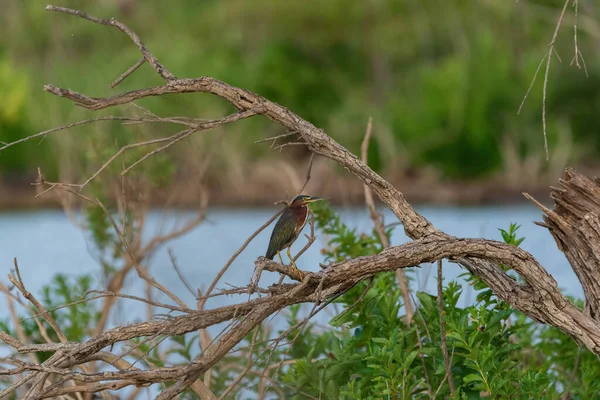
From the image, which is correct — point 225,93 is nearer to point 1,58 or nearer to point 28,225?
point 28,225

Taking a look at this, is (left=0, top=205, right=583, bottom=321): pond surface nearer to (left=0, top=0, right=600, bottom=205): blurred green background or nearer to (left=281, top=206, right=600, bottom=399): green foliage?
(left=0, top=0, right=600, bottom=205): blurred green background

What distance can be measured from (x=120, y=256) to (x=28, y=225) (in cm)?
1942

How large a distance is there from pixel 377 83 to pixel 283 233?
3243cm

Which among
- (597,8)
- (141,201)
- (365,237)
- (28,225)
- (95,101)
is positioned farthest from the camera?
(597,8)

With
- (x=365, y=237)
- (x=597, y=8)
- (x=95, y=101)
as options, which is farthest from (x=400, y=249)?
(x=597, y=8)

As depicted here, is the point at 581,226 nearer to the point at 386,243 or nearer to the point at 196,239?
the point at 386,243

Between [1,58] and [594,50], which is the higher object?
[1,58]

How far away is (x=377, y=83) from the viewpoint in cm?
3625

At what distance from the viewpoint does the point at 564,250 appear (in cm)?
383

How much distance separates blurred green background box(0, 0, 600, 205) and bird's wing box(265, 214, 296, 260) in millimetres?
12952

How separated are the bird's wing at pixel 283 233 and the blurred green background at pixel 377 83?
1295 cm

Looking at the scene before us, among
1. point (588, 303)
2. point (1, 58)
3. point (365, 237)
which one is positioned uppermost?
point (1, 58)

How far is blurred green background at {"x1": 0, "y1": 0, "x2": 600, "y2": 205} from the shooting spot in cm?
2525

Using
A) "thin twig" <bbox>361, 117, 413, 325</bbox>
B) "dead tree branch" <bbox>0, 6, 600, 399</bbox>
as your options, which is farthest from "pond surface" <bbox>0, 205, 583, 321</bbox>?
"dead tree branch" <bbox>0, 6, 600, 399</bbox>
